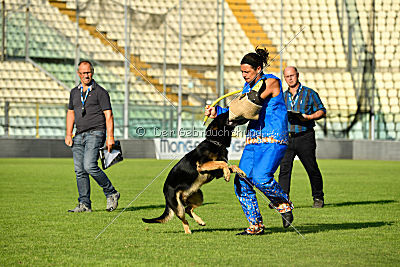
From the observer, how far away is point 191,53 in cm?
2762

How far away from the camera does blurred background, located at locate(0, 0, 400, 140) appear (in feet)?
77.6

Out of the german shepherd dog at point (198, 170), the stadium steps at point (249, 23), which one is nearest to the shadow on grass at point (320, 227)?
the german shepherd dog at point (198, 170)

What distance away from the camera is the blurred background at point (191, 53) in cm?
2364

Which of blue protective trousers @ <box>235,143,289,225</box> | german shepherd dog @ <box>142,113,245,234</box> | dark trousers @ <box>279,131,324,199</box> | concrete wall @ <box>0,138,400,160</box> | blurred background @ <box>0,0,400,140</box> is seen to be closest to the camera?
blue protective trousers @ <box>235,143,289,225</box>

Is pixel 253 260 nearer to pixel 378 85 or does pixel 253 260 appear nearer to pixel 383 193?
pixel 383 193

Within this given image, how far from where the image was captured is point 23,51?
85.8ft

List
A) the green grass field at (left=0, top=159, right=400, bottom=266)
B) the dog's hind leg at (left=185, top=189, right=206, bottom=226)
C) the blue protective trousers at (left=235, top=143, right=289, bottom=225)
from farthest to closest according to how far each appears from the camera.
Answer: the dog's hind leg at (left=185, top=189, right=206, bottom=226), the blue protective trousers at (left=235, top=143, right=289, bottom=225), the green grass field at (left=0, top=159, right=400, bottom=266)

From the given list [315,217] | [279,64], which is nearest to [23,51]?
[279,64]

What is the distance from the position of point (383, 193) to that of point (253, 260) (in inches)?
269

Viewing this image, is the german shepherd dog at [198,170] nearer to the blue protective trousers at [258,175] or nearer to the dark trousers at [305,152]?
the blue protective trousers at [258,175]

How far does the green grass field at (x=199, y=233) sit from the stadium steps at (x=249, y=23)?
57.7 feet

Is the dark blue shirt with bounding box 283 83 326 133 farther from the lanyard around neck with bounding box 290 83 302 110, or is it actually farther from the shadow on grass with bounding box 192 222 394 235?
the shadow on grass with bounding box 192 222 394 235

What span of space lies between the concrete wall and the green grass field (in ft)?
34.1

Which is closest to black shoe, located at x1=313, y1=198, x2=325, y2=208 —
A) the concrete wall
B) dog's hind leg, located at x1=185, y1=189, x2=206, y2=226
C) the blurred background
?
dog's hind leg, located at x1=185, y1=189, x2=206, y2=226
